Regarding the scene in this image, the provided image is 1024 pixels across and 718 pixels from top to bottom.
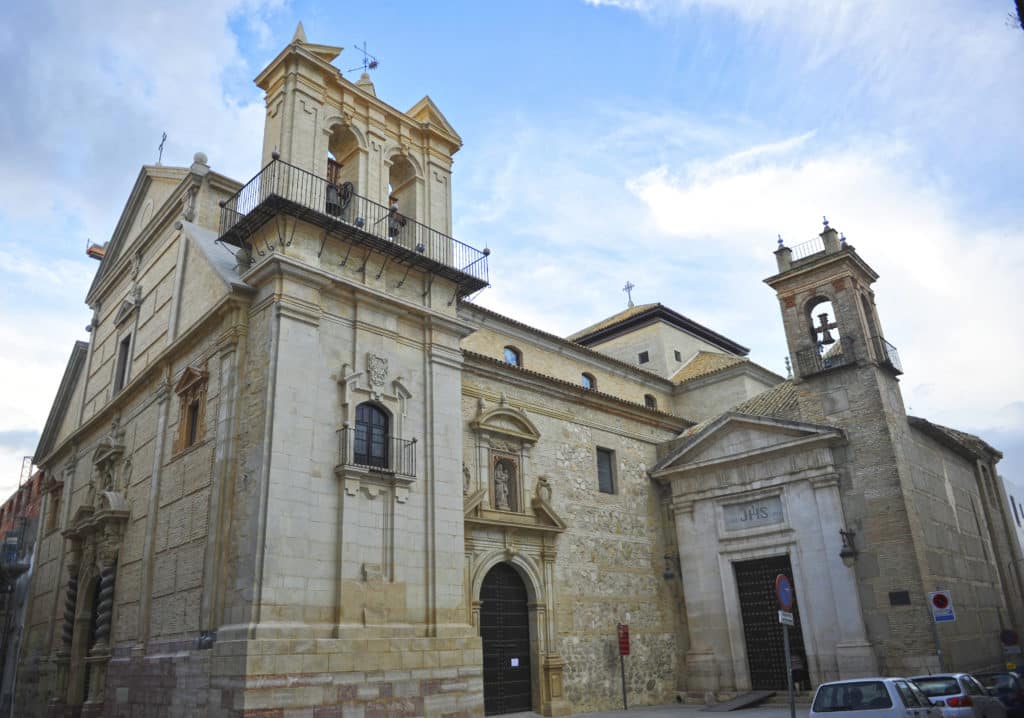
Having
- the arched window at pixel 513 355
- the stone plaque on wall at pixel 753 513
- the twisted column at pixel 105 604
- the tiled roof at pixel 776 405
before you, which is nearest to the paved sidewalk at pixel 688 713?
the stone plaque on wall at pixel 753 513

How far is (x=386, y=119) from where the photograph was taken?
17734mm

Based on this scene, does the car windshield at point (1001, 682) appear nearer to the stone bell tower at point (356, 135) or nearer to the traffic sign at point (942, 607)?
the traffic sign at point (942, 607)

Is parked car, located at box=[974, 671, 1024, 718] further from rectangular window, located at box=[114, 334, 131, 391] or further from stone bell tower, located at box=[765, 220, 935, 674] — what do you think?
rectangular window, located at box=[114, 334, 131, 391]

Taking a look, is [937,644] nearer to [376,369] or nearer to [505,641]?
[505,641]

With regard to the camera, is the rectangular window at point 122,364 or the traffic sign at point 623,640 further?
the rectangular window at point 122,364

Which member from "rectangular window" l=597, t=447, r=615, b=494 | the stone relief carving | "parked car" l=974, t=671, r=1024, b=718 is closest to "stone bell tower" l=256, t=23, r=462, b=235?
the stone relief carving

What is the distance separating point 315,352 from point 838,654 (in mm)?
14026

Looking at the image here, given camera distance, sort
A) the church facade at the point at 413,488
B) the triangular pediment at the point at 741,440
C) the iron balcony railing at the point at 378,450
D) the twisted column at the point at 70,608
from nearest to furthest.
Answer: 1. the church facade at the point at 413,488
2. the iron balcony railing at the point at 378,450
3. the twisted column at the point at 70,608
4. the triangular pediment at the point at 741,440

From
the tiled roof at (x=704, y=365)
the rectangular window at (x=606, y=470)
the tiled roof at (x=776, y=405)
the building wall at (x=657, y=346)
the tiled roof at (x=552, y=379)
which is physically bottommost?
the rectangular window at (x=606, y=470)

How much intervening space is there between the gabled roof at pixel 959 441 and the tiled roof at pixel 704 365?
6.59m

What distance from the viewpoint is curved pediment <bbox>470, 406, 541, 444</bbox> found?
60.5 feet

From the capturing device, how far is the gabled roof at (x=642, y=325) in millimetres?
30141

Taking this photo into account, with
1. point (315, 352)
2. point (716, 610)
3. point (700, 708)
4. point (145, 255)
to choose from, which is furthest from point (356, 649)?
point (145, 255)

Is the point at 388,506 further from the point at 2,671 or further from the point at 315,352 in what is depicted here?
the point at 2,671
